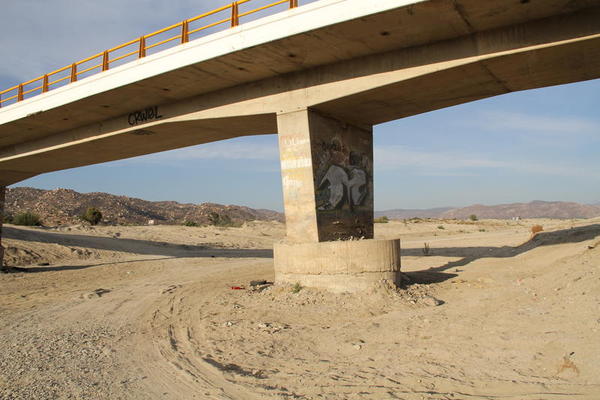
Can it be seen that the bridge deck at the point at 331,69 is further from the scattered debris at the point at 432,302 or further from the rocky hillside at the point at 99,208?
the rocky hillside at the point at 99,208

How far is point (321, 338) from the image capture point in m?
7.04

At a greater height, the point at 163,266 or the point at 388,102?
the point at 388,102

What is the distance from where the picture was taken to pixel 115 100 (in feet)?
43.3

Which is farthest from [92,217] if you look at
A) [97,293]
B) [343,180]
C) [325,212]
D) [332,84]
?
[332,84]

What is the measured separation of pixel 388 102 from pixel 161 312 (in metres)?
7.76

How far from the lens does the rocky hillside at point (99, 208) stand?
56969mm

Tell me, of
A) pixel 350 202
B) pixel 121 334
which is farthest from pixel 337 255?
pixel 121 334

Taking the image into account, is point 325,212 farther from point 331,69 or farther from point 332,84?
point 331,69

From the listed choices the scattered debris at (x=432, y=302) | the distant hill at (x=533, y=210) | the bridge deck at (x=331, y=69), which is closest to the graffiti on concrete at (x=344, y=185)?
the bridge deck at (x=331, y=69)

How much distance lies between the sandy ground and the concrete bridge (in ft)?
5.97

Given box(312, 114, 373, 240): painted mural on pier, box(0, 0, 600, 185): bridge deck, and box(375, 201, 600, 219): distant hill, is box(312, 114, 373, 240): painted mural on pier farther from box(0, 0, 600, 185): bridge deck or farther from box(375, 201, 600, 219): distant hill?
box(375, 201, 600, 219): distant hill

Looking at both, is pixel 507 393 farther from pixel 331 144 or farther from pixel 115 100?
pixel 115 100

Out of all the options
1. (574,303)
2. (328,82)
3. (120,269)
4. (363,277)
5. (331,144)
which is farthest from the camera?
(120,269)

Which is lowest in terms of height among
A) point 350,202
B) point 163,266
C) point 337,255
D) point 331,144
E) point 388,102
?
point 163,266
